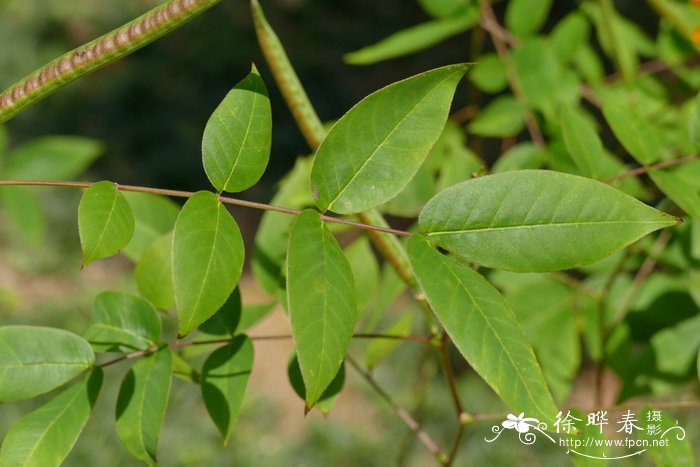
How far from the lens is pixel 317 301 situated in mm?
694

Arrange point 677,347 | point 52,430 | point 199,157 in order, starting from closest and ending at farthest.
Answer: point 52,430 → point 677,347 → point 199,157

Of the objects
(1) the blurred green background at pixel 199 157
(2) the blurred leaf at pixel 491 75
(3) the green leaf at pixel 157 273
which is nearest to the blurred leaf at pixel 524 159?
(2) the blurred leaf at pixel 491 75

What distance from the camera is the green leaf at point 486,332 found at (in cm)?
69

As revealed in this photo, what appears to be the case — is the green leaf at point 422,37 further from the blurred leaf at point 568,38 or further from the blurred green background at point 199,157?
the blurred green background at point 199,157

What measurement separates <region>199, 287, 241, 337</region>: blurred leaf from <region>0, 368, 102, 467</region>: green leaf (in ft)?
0.50

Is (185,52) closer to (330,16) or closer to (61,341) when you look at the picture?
(330,16)

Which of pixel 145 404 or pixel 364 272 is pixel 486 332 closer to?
pixel 145 404

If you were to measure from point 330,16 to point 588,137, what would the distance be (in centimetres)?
388

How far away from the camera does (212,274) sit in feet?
2.34

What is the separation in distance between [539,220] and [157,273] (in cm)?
55

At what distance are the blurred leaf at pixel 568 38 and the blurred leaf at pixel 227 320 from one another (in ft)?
3.10

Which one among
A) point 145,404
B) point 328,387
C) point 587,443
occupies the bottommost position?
point 587,443

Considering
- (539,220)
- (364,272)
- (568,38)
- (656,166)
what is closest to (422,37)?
(568,38)

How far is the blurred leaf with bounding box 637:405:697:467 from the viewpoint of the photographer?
2.95 ft
